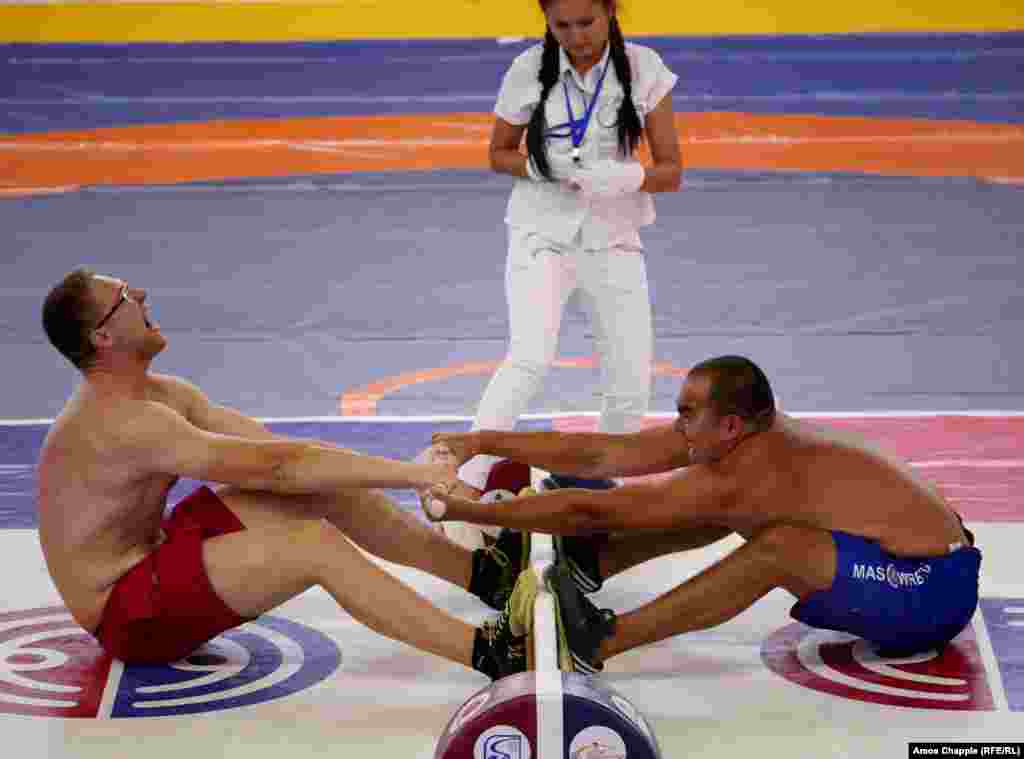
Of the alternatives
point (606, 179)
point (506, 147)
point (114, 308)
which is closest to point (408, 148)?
point (506, 147)

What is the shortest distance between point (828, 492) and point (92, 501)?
2326mm

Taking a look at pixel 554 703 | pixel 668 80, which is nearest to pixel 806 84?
pixel 668 80

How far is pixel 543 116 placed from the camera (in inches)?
289

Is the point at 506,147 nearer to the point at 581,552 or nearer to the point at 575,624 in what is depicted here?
the point at 581,552

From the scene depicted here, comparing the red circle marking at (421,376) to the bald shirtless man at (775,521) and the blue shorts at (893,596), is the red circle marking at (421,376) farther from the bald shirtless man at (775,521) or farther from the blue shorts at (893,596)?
the blue shorts at (893,596)

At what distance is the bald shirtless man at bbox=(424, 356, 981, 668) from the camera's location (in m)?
6.00

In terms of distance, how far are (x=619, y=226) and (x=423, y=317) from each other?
3233 millimetres

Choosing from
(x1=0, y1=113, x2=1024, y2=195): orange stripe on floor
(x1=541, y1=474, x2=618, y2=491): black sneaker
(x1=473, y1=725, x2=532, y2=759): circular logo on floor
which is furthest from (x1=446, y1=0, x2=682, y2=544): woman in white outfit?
(x1=0, y1=113, x2=1024, y2=195): orange stripe on floor

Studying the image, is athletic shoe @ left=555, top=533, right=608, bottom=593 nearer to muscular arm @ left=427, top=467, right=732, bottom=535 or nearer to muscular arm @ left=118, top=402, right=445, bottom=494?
muscular arm @ left=427, top=467, right=732, bottom=535

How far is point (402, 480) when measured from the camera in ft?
19.7

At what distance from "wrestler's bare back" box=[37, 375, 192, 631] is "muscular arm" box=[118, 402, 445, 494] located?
0.15 ft

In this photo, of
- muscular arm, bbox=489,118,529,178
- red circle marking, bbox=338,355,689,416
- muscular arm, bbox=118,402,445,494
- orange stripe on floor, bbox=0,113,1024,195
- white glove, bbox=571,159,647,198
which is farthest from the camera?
orange stripe on floor, bbox=0,113,1024,195

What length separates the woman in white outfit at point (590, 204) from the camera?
723 centimetres

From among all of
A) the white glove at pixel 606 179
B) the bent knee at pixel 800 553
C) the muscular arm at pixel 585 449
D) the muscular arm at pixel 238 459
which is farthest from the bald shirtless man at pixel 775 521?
the white glove at pixel 606 179
